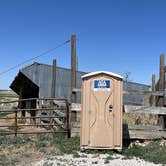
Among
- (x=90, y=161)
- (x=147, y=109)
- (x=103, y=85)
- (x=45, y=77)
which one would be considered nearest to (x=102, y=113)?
(x=103, y=85)

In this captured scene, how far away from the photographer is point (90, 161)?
7.18 meters

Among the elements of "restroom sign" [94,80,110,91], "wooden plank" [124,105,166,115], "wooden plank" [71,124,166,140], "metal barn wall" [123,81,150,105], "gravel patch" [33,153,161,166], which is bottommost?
Result: "gravel patch" [33,153,161,166]

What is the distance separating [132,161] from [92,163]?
97 centimetres

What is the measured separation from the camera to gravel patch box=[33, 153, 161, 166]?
6945 mm

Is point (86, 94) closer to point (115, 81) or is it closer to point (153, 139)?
point (115, 81)

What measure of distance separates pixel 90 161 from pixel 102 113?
147cm

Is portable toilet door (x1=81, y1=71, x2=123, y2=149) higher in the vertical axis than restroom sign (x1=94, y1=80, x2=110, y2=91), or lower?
lower

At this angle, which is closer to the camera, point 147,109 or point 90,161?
point 90,161

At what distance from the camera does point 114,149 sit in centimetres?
816

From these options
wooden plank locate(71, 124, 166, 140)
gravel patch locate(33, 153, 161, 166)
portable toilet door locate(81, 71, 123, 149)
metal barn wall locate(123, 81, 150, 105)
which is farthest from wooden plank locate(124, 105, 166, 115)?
metal barn wall locate(123, 81, 150, 105)

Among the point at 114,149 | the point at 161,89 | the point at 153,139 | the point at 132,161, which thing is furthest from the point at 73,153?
the point at 161,89

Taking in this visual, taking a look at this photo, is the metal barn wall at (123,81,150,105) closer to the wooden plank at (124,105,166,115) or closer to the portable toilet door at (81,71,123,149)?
the wooden plank at (124,105,166,115)

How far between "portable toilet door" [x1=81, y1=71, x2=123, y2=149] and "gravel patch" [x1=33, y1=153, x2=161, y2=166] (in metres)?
0.48

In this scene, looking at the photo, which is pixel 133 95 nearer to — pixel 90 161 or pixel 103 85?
pixel 103 85
